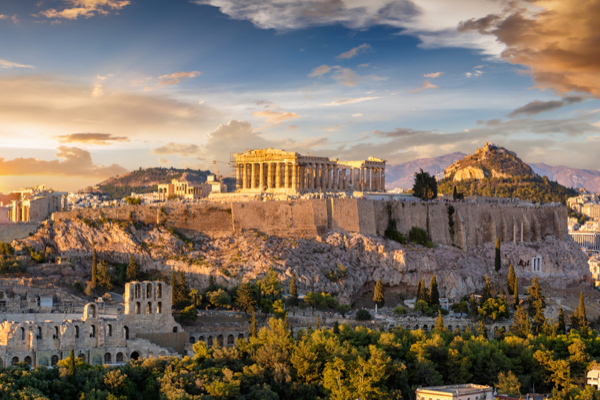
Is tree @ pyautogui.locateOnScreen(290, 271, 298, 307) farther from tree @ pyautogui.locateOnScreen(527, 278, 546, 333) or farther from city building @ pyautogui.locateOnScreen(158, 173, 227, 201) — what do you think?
city building @ pyautogui.locateOnScreen(158, 173, 227, 201)

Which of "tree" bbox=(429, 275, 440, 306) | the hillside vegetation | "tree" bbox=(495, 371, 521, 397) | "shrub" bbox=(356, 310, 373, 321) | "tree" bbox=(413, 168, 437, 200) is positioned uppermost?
the hillside vegetation

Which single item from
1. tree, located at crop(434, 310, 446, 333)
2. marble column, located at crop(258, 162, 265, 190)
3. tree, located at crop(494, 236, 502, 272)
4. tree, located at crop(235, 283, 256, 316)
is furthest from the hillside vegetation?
tree, located at crop(235, 283, 256, 316)

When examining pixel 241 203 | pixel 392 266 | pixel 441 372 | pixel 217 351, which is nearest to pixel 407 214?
pixel 392 266

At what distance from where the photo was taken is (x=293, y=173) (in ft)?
245

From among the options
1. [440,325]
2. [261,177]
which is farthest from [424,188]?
[440,325]

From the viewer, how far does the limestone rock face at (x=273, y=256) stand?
58750 mm

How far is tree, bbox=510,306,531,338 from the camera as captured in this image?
51625 mm

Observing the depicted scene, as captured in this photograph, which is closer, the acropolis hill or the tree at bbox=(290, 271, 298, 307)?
the tree at bbox=(290, 271, 298, 307)

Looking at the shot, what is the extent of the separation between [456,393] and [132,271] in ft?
95.4

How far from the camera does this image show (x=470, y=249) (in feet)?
244

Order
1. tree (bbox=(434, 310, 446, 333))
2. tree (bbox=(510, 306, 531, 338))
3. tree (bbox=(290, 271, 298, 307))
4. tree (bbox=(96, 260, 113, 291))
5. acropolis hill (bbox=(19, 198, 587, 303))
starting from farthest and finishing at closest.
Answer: acropolis hill (bbox=(19, 198, 587, 303))
tree (bbox=(96, 260, 113, 291))
tree (bbox=(290, 271, 298, 307))
tree (bbox=(510, 306, 531, 338))
tree (bbox=(434, 310, 446, 333))

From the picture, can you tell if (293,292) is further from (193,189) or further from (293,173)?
(193,189)

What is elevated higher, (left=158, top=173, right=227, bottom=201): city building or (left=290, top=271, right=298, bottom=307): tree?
(left=158, top=173, right=227, bottom=201): city building

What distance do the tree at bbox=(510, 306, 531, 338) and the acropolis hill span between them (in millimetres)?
11790
